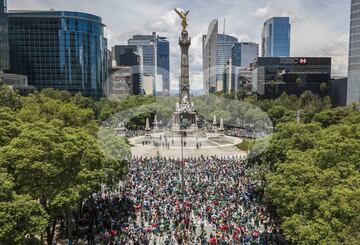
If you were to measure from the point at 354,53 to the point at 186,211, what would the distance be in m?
84.9

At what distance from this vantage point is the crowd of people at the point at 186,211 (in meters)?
24.7

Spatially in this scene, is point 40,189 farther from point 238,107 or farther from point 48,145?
point 238,107

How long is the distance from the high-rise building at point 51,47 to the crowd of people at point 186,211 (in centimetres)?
10276

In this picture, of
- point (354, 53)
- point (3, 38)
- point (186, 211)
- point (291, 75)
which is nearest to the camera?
point (186, 211)

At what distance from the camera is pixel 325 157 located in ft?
79.8

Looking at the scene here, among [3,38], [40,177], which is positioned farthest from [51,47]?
[40,177]

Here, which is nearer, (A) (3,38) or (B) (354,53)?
(B) (354,53)

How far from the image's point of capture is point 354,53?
94750 mm

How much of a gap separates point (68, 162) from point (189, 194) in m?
14.5

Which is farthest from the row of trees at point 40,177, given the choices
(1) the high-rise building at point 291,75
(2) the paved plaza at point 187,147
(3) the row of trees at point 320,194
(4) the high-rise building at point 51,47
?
(4) the high-rise building at point 51,47

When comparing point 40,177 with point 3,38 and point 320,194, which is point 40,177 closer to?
point 320,194

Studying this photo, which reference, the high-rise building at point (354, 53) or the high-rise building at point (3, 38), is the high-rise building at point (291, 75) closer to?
the high-rise building at point (354, 53)

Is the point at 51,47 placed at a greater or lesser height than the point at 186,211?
greater

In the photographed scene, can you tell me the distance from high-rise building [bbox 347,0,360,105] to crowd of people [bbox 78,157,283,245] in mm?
70126
